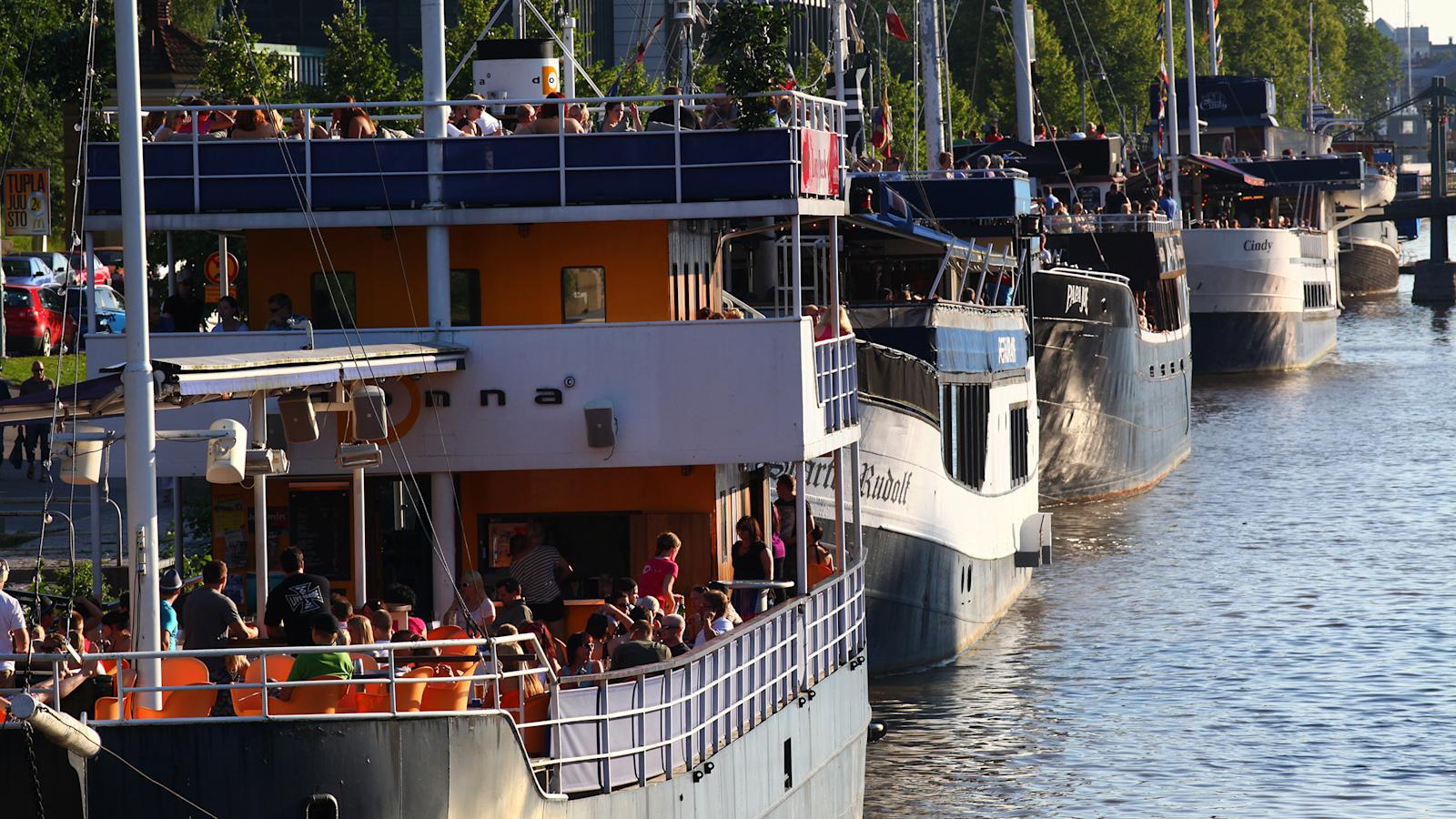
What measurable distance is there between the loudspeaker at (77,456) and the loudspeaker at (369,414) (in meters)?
2.68

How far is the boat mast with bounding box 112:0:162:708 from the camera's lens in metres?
13.7

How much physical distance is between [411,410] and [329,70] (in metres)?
18.6

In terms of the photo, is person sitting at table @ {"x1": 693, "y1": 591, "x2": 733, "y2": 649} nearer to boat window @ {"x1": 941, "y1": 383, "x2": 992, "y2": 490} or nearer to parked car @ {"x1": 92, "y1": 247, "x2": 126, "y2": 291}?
boat window @ {"x1": 941, "y1": 383, "x2": 992, "y2": 490}

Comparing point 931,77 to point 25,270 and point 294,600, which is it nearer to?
point 25,270

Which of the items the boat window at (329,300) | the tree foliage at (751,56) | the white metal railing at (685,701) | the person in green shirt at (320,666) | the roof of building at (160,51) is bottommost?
the white metal railing at (685,701)

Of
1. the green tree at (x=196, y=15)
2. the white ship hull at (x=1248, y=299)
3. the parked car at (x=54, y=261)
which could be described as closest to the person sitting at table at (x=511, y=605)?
the parked car at (x=54, y=261)

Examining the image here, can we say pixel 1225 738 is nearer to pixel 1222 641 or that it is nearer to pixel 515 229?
pixel 1222 641

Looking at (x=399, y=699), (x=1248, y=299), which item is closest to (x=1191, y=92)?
(x=1248, y=299)

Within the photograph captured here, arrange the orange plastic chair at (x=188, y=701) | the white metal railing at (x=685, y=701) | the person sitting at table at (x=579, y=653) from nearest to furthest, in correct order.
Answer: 1. the orange plastic chair at (x=188, y=701)
2. the white metal railing at (x=685, y=701)
3. the person sitting at table at (x=579, y=653)

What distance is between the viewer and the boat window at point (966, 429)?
29.6 meters

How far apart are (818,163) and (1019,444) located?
15.7 meters

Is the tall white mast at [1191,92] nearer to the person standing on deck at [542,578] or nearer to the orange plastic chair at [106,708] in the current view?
the person standing on deck at [542,578]

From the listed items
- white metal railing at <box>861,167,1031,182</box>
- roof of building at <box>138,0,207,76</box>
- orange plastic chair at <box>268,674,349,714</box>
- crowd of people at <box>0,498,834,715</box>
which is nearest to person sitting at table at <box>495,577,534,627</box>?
crowd of people at <box>0,498,834,715</box>

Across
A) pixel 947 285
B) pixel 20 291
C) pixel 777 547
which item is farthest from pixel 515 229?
pixel 20 291
